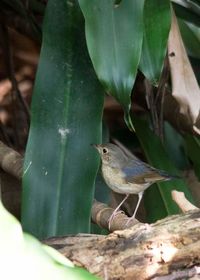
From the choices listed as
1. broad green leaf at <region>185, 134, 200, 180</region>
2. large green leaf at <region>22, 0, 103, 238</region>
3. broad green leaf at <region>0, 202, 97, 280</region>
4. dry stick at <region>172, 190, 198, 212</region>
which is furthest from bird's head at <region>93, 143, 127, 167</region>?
broad green leaf at <region>0, 202, 97, 280</region>

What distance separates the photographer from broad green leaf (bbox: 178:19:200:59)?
5.77 ft

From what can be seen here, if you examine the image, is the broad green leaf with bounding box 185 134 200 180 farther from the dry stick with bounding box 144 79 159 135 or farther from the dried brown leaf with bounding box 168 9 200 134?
the dried brown leaf with bounding box 168 9 200 134

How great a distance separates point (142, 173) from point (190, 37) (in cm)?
41

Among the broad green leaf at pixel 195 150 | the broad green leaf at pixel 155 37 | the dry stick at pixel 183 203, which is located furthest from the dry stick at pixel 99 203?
the broad green leaf at pixel 195 150

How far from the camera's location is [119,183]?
182 centimetres

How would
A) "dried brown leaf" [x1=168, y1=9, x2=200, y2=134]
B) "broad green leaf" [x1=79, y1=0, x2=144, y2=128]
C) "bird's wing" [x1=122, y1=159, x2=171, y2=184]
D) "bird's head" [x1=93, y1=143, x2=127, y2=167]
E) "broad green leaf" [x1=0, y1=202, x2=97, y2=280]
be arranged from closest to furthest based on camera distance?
"broad green leaf" [x1=0, y1=202, x2=97, y2=280], "broad green leaf" [x1=79, y1=0, x2=144, y2=128], "dried brown leaf" [x1=168, y1=9, x2=200, y2=134], "bird's wing" [x1=122, y1=159, x2=171, y2=184], "bird's head" [x1=93, y1=143, x2=127, y2=167]

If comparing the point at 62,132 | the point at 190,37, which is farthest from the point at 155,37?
the point at 190,37

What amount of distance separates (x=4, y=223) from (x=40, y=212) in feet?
2.86

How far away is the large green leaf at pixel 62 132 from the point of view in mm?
1448

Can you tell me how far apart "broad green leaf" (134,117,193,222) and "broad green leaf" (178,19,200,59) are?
293 millimetres

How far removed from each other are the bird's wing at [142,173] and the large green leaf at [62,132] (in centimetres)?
26

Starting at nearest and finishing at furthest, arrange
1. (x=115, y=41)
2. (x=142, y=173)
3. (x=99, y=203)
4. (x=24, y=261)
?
1. (x=24, y=261)
2. (x=115, y=41)
3. (x=99, y=203)
4. (x=142, y=173)

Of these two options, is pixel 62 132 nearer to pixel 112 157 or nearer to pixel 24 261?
pixel 112 157

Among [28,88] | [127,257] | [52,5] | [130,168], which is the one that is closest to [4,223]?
[127,257]
